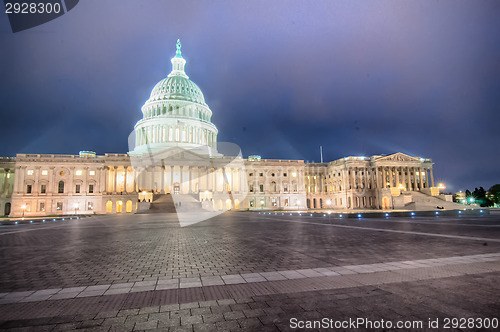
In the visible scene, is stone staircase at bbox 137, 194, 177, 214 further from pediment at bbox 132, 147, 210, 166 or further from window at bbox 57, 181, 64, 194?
window at bbox 57, 181, 64, 194

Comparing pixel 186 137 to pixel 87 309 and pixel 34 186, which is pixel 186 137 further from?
pixel 87 309

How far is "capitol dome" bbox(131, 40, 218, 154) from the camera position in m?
97.4

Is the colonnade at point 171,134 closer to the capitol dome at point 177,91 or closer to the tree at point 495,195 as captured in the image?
the capitol dome at point 177,91

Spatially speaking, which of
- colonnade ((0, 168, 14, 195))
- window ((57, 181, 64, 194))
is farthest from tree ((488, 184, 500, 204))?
colonnade ((0, 168, 14, 195))

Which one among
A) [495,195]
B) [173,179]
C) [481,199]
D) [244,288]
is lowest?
[481,199]

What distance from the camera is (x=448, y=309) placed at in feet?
13.7

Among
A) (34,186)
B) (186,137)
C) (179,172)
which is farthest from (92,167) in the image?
(186,137)

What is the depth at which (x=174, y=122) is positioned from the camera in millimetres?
98062

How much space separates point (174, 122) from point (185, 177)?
21169mm

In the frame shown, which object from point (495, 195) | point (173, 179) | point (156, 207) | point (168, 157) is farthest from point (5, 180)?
point (495, 195)

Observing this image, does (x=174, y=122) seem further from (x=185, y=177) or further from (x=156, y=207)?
(x=156, y=207)

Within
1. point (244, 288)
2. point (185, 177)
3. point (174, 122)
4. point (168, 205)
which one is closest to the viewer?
point (244, 288)

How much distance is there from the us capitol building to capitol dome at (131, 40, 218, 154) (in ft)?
1.08

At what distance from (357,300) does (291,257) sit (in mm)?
4049
